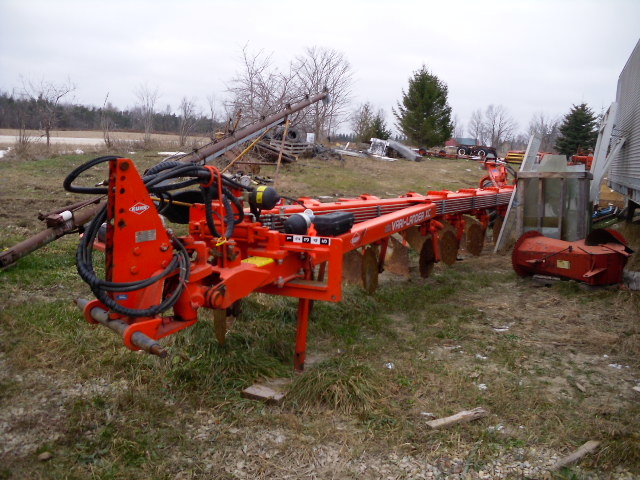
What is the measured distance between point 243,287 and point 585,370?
2961 millimetres

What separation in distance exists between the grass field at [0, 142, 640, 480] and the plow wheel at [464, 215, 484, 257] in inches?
91.1

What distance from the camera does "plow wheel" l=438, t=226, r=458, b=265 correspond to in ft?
25.0

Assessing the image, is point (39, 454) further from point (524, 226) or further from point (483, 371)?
point (524, 226)

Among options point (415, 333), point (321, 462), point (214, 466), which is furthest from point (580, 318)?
point (214, 466)

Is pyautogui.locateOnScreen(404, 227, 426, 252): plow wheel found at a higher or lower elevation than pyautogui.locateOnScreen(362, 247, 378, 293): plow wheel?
higher

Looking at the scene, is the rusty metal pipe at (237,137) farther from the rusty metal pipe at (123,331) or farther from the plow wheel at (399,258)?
the rusty metal pipe at (123,331)

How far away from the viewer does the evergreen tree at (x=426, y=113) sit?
3891 cm

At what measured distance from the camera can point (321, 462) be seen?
3.20m

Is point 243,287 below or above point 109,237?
below

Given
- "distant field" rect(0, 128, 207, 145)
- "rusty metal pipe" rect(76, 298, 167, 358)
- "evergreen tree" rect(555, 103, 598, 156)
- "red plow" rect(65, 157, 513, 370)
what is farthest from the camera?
"evergreen tree" rect(555, 103, 598, 156)

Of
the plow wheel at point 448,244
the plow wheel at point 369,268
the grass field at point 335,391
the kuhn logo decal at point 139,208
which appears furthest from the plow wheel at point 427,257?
the kuhn logo decal at point 139,208

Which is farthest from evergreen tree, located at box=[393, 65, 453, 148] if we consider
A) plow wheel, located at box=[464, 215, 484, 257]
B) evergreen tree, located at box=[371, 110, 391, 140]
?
plow wheel, located at box=[464, 215, 484, 257]

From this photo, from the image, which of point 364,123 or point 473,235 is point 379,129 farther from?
point 473,235

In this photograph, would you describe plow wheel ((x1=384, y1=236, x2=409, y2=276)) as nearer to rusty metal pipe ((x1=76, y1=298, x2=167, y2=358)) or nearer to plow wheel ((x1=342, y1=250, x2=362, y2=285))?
plow wheel ((x1=342, y1=250, x2=362, y2=285))
